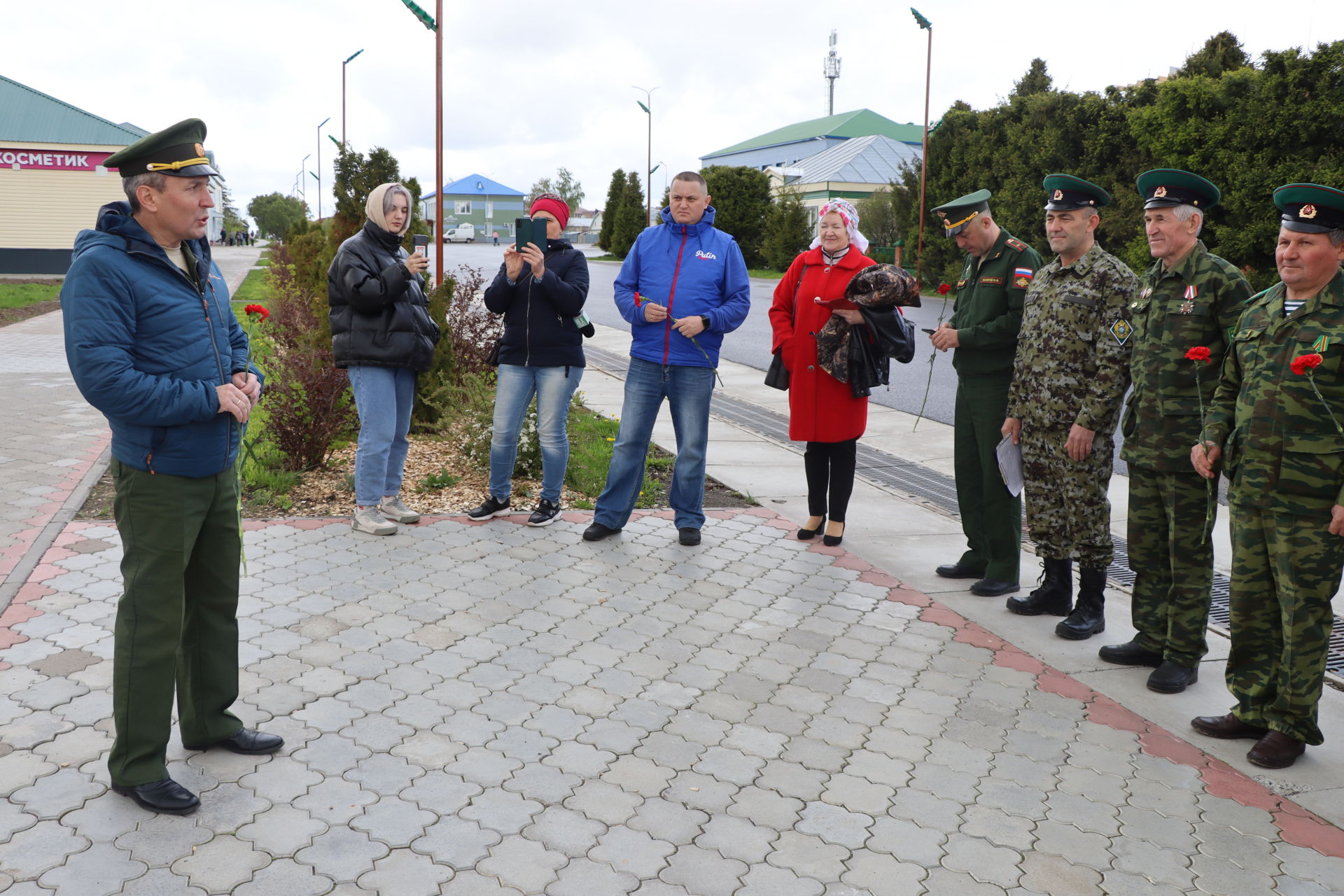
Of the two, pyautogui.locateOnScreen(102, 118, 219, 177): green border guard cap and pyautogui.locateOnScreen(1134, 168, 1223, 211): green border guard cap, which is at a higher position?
pyautogui.locateOnScreen(1134, 168, 1223, 211): green border guard cap

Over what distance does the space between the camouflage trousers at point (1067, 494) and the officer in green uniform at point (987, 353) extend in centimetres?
28

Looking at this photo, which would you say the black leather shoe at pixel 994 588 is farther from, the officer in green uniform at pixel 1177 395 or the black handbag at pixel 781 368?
the black handbag at pixel 781 368

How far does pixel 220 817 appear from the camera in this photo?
10.9 feet

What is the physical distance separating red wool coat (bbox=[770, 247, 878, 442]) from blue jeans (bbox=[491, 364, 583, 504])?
1.32 meters

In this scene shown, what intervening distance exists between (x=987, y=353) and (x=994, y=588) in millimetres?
1213

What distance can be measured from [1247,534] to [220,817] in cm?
360

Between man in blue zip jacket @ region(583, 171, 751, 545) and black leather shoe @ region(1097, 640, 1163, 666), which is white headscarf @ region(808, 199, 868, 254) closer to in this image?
man in blue zip jacket @ region(583, 171, 751, 545)

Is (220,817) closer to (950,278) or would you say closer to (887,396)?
(887,396)

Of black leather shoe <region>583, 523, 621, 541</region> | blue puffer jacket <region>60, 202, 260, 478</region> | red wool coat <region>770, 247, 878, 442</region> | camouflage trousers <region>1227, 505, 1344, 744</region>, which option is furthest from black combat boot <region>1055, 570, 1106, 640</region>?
blue puffer jacket <region>60, 202, 260, 478</region>

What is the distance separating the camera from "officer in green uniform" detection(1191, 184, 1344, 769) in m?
3.68

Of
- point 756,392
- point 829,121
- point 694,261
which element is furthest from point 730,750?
point 829,121

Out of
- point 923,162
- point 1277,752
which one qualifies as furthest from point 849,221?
point 923,162

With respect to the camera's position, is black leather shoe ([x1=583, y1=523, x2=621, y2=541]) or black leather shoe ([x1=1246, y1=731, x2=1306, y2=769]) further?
black leather shoe ([x1=583, y1=523, x2=621, y2=541])

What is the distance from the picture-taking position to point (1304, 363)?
143 inches
